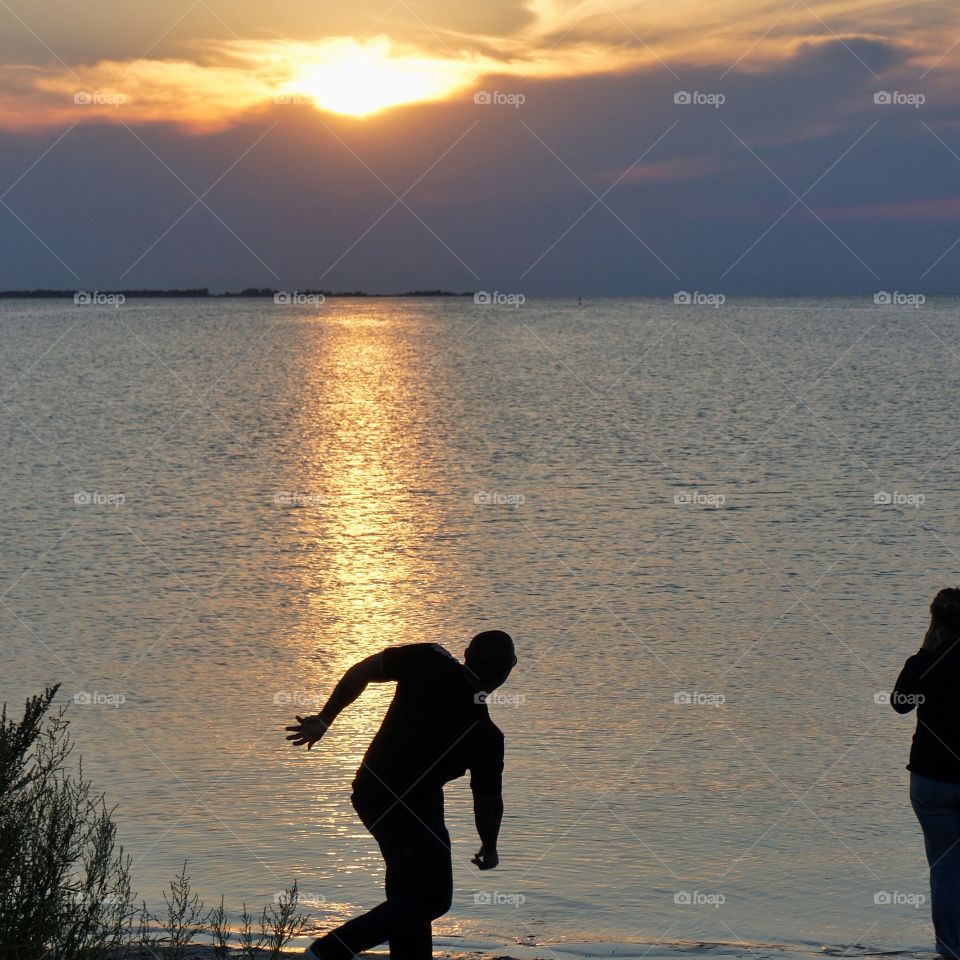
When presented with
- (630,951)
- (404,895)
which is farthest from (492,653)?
(630,951)

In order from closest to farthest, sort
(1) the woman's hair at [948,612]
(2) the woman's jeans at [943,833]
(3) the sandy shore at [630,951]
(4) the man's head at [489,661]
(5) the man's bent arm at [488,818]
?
(4) the man's head at [489,661] → (5) the man's bent arm at [488,818] → (1) the woman's hair at [948,612] → (2) the woman's jeans at [943,833] → (3) the sandy shore at [630,951]

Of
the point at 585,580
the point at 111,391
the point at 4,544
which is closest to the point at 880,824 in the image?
the point at 585,580

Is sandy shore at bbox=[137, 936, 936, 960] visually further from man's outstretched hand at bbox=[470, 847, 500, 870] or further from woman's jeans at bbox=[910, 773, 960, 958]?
man's outstretched hand at bbox=[470, 847, 500, 870]

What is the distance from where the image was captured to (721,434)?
1558 inches

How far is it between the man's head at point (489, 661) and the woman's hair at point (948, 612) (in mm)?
2103

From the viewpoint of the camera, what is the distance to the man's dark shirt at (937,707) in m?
5.68

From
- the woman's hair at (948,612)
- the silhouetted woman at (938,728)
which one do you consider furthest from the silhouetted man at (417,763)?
the woman's hair at (948,612)

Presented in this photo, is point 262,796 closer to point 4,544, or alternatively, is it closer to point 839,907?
point 839,907

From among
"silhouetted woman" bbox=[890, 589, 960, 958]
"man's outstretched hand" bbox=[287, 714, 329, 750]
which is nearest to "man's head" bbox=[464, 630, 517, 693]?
"man's outstretched hand" bbox=[287, 714, 329, 750]

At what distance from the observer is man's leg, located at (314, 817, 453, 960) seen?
4.62m

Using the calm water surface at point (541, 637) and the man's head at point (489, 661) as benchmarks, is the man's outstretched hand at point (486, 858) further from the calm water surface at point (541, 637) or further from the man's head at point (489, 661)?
the calm water surface at point (541, 637)

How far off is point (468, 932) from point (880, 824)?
336cm

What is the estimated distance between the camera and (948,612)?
566cm

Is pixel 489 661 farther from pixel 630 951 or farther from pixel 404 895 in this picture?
pixel 630 951
